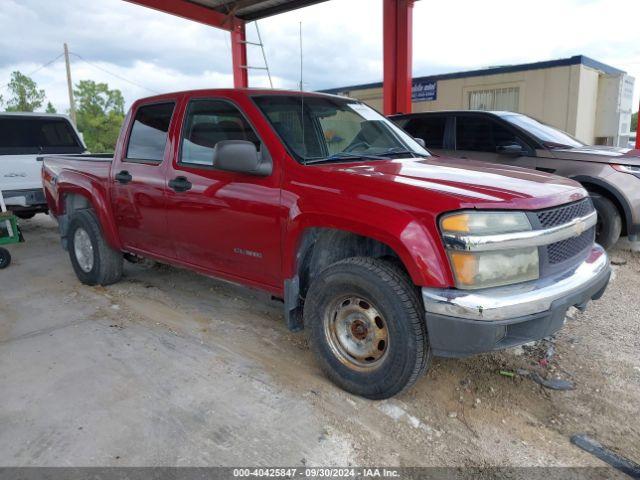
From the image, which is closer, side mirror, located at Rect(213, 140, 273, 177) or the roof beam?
side mirror, located at Rect(213, 140, 273, 177)

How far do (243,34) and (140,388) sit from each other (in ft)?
35.8

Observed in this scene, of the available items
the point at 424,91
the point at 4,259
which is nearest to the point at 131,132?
the point at 4,259

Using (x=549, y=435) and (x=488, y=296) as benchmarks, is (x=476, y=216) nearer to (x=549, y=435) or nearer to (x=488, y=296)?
(x=488, y=296)

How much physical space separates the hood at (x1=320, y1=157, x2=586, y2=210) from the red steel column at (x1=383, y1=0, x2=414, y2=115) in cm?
698

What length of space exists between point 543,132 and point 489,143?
73 centimetres

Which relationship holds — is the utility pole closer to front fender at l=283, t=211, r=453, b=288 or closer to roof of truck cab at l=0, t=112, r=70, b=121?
roof of truck cab at l=0, t=112, r=70, b=121

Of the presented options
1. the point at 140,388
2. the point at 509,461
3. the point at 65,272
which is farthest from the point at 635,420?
the point at 65,272

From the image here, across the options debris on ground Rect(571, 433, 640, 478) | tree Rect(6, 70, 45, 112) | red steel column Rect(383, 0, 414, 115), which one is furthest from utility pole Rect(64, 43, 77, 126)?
debris on ground Rect(571, 433, 640, 478)

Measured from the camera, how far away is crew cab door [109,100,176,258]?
4.07 meters

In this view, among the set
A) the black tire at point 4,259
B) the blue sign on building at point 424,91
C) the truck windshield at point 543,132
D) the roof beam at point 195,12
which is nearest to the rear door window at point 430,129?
the truck windshield at point 543,132

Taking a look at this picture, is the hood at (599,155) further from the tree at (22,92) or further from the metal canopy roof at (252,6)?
the tree at (22,92)

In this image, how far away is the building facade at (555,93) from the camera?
14.1 metres

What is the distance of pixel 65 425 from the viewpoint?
2.71 meters

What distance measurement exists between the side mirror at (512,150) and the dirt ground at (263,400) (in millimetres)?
2433
